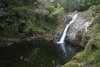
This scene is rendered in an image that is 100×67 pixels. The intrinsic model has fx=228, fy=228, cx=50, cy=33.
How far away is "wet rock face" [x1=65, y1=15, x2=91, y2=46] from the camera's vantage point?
105ft

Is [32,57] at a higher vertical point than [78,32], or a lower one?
higher

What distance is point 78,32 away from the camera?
34.6 metres

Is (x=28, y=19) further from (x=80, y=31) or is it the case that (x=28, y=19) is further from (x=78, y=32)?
(x=80, y=31)

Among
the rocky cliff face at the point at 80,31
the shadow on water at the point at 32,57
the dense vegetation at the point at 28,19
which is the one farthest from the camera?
the dense vegetation at the point at 28,19

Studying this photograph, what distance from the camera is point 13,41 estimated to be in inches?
1388

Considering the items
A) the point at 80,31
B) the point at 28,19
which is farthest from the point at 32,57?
the point at 28,19

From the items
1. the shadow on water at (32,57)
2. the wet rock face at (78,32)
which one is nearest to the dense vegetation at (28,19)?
the wet rock face at (78,32)

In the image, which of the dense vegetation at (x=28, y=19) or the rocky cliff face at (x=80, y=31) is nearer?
the rocky cliff face at (x=80, y=31)

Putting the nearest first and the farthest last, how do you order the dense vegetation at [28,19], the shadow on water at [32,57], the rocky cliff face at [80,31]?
the shadow on water at [32,57], the rocky cliff face at [80,31], the dense vegetation at [28,19]

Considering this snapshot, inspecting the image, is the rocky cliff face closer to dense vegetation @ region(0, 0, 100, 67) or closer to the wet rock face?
the wet rock face

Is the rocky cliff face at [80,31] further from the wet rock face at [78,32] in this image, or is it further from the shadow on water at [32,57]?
the shadow on water at [32,57]

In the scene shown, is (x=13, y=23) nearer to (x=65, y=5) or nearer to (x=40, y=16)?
(x=40, y=16)

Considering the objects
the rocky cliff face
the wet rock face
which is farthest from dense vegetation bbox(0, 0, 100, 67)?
the wet rock face

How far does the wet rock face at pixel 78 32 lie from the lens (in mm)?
31938
